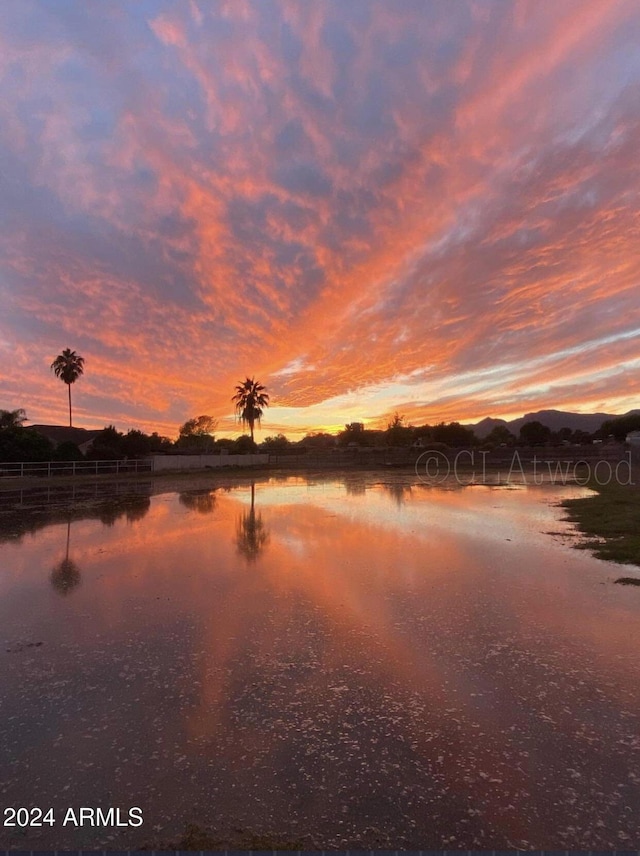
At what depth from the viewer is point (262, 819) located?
9.19 feet

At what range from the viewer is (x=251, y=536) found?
1286 centimetres

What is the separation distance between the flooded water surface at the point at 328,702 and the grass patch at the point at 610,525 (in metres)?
1.29

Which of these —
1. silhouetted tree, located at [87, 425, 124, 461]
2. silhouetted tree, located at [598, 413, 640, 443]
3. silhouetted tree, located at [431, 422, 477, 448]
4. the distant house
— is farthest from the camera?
silhouetted tree, located at [598, 413, 640, 443]

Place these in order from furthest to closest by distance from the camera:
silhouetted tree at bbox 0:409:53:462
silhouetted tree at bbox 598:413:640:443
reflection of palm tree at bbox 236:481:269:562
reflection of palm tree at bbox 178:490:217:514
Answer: silhouetted tree at bbox 598:413:640:443 → silhouetted tree at bbox 0:409:53:462 → reflection of palm tree at bbox 178:490:217:514 → reflection of palm tree at bbox 236:481:269:562

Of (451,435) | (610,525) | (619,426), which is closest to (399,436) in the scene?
(451,435)

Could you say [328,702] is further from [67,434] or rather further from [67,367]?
[67,434]

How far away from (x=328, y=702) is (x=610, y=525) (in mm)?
12766

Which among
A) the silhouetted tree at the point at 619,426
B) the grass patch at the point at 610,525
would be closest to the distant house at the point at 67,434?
the grass patch at the point at 610,525

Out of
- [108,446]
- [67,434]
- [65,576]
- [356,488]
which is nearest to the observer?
[65,576]

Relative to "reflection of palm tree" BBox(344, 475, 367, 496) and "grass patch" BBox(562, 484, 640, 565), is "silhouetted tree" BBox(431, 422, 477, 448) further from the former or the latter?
"grass patch" BBox(562, 484, 640, 565)

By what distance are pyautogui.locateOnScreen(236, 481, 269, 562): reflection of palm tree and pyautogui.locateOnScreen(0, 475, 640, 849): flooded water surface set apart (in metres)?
1.44

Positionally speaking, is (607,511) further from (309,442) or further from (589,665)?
(309,442)

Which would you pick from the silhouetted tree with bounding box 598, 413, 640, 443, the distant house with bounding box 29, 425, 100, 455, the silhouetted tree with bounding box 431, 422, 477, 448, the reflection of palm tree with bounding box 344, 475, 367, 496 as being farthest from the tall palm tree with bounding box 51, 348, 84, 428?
the silhouetted tree with bounding box 598, 413, 640, 443

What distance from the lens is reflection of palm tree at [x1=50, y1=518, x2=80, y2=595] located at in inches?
317
